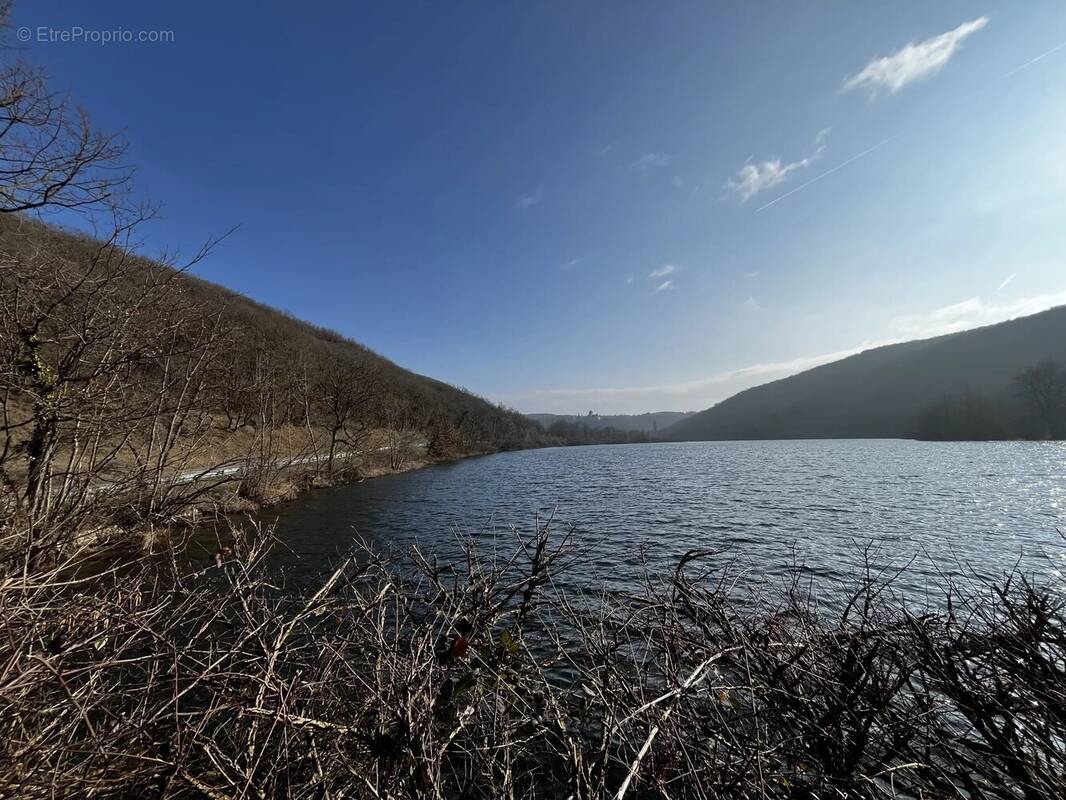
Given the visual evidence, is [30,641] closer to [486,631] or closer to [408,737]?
[408,737]

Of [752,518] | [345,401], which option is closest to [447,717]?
[752,518]

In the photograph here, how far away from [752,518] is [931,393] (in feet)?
464

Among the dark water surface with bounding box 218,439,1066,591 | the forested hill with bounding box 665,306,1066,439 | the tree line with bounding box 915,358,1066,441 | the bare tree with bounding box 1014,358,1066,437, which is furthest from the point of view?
the forested hill with bounding box 665,306,1066,439

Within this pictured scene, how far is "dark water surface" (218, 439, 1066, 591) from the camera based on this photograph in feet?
39.0

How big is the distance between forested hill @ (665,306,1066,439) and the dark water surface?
57.8 m

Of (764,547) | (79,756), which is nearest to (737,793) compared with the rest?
(79,756)

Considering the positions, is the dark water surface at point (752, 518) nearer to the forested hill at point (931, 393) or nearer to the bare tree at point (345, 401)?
the bare tree at point (345, 401)

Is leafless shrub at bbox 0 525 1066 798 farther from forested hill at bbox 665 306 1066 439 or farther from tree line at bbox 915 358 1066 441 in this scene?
forested hill at bbox 665 306 1066 439

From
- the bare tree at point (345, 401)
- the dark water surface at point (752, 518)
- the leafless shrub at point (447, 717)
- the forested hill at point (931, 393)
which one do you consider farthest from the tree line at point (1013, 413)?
the bare tree at point (345, 401)

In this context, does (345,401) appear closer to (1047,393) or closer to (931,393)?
(1047,393)

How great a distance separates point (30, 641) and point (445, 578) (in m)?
8.11

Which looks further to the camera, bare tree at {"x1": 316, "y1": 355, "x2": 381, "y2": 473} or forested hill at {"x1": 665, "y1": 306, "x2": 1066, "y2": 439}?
forested hill at {"x1": 665, "y1": 306, "x2": 1066, "y2": 439}

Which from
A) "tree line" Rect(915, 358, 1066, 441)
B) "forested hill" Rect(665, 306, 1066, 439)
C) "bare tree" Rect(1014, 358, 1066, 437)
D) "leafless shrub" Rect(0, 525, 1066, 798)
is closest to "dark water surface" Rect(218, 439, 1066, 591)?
"leafless shrub" Rect(0, 525, 1066, 798)

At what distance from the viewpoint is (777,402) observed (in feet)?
575
